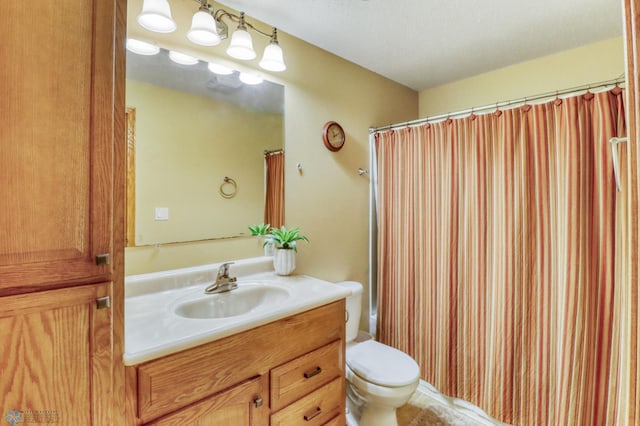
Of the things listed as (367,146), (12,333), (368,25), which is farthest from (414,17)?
(12,333)

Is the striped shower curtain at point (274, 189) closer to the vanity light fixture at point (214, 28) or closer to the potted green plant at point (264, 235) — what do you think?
the potted green plant at point (264, 235)

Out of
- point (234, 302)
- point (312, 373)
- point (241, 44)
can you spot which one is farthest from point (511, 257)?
point (241, 44)

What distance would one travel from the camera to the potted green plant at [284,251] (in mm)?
1651

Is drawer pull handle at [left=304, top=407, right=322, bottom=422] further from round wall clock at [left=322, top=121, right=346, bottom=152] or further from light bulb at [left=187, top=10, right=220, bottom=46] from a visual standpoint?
light bulb at [left=187, top=10, right=220, bottom=46]

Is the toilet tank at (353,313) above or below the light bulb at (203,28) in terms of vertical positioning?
below

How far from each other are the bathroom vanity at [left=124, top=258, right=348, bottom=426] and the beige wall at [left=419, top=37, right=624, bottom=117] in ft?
6.65

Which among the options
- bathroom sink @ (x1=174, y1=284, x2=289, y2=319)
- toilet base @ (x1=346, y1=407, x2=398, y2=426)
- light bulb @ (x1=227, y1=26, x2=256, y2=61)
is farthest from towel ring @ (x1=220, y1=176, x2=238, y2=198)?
toilet base @ (x1=346, y1=407, x2=398, y2=426)

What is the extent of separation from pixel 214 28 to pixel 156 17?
24cm

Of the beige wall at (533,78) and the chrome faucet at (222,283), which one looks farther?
the beige wall at (533,78)

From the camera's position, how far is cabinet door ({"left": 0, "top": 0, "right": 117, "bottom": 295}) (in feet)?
2.11

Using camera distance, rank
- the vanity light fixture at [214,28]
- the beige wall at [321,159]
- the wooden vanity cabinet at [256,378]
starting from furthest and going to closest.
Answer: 1. the beige wall at [321,159]
2. the vanity light fixture at [214,28]
3. the wooden vanity cabinet at [256,378]

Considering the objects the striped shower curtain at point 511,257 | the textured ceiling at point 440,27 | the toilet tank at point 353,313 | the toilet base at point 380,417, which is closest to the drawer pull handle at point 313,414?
the toilet base at point 380,417

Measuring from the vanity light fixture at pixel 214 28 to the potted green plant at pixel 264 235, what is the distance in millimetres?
901

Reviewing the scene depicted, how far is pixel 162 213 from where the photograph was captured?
1413mm
